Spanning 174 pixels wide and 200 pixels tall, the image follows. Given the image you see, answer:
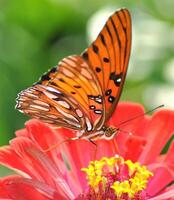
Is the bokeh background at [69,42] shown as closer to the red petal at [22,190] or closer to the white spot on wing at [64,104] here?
the white spot on wing at [64,104]

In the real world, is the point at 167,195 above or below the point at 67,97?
below

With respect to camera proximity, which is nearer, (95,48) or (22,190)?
(22,190)

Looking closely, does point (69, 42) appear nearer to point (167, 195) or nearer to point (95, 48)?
point (95, 48)

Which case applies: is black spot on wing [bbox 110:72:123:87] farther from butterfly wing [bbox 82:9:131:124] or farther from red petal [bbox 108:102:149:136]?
red petal [bbox 108:102:149:136]

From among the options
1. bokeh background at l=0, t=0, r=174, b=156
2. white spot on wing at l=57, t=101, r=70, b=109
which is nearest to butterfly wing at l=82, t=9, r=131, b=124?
white spot on wing at l=57, t=101, r=70, b=109

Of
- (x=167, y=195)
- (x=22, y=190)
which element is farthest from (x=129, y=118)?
(x=22, y=190)
